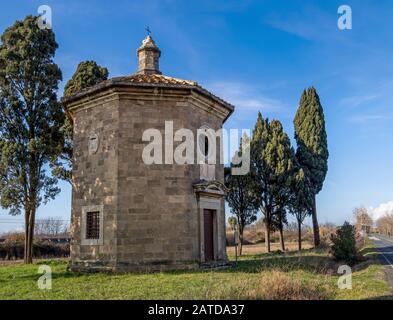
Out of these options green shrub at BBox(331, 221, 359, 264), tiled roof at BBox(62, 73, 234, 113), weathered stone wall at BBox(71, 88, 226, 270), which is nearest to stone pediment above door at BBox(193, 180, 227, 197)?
weathered stone wall at BBox(71, 88, 226, 270)

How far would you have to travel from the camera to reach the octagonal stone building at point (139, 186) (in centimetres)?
1167

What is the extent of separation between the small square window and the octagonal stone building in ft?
0.11

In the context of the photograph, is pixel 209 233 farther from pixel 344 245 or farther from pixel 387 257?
pixel 387 257

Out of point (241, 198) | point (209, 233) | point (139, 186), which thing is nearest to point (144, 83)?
point (139, 186)

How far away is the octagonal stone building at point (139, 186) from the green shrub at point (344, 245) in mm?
6091

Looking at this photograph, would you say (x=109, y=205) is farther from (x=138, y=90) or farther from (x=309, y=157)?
(x=309, y=157)

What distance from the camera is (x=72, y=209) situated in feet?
44.3

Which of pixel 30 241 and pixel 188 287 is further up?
pixel 30 241

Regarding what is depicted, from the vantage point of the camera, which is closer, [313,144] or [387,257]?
[387,257]

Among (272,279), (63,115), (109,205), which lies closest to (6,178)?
(63,115)

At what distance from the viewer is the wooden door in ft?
43.1

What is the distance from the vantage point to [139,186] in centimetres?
1196

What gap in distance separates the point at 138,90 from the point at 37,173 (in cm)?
951

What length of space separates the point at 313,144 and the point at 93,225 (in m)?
20.8
